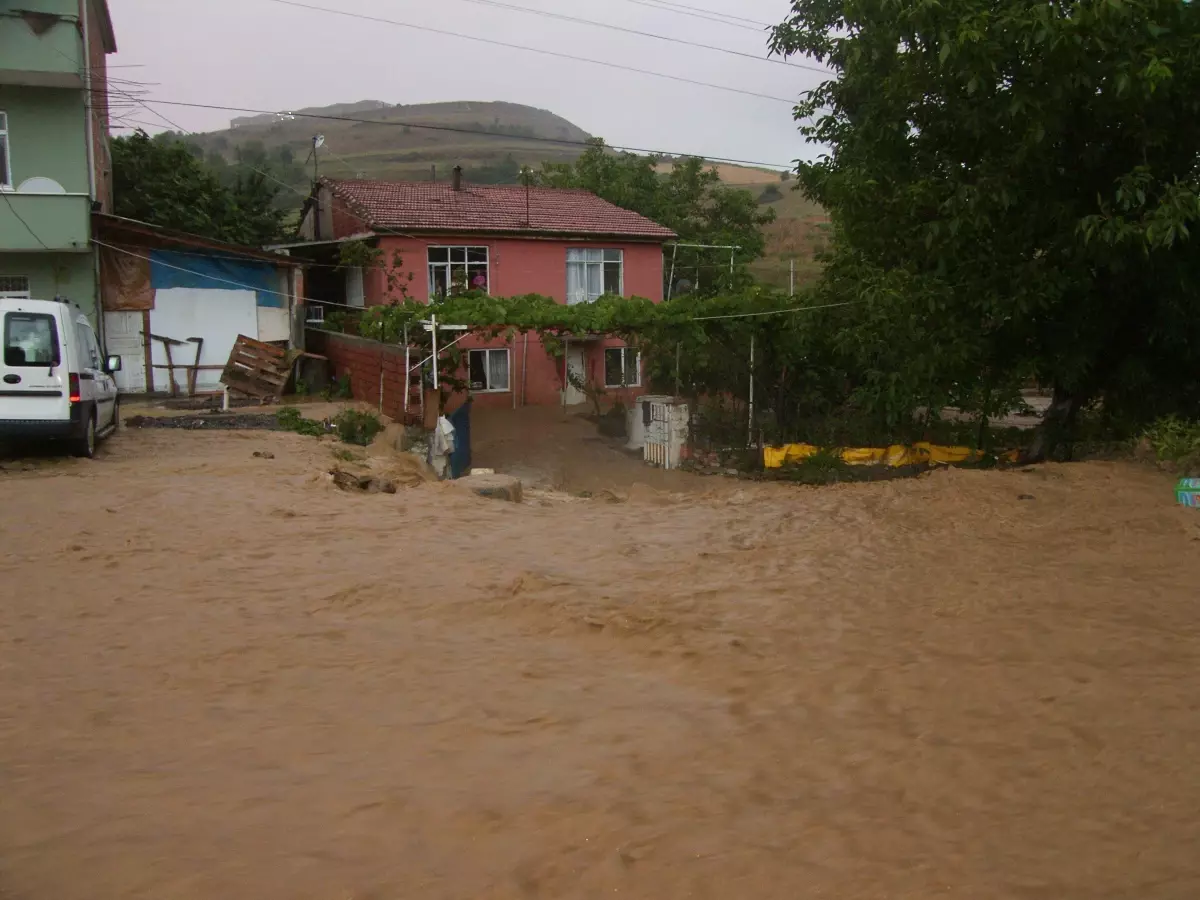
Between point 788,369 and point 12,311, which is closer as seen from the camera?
point 12,311

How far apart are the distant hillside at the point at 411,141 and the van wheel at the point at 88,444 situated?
6456 centimetres

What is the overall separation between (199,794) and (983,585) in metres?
5.91

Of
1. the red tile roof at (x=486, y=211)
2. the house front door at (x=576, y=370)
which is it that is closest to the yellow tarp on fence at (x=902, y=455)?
the house front door at (x=576, y=370)

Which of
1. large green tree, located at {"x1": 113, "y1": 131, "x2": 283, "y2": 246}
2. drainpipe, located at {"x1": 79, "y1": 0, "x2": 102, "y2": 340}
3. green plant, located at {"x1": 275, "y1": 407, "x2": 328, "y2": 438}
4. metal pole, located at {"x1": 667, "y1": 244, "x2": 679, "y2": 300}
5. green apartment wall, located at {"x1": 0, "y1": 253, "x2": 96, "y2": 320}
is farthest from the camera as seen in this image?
metal pole, located at {"x1": 667, "y1": 244, "x2": 679, "y2": 300}

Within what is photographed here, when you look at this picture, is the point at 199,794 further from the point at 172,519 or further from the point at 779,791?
the point at 172,519

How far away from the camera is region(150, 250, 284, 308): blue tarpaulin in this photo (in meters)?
24.0

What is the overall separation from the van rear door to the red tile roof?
16382 millimetres

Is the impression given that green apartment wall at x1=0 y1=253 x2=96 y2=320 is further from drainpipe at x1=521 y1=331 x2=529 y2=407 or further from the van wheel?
drainpipe at x1=521 y1=331 x2=529 y2=407

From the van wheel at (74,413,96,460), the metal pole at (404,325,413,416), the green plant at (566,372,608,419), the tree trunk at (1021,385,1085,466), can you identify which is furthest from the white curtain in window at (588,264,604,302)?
the van wheel at (74,413,96,460)

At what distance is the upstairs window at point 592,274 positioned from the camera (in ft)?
103

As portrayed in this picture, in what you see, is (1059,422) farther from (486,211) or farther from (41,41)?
(41,41)

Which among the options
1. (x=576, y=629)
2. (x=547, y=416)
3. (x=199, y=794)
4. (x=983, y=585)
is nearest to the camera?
(x=199, y=794)

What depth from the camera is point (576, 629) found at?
7062mm

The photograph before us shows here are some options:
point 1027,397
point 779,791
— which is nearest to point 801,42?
point 779,791
